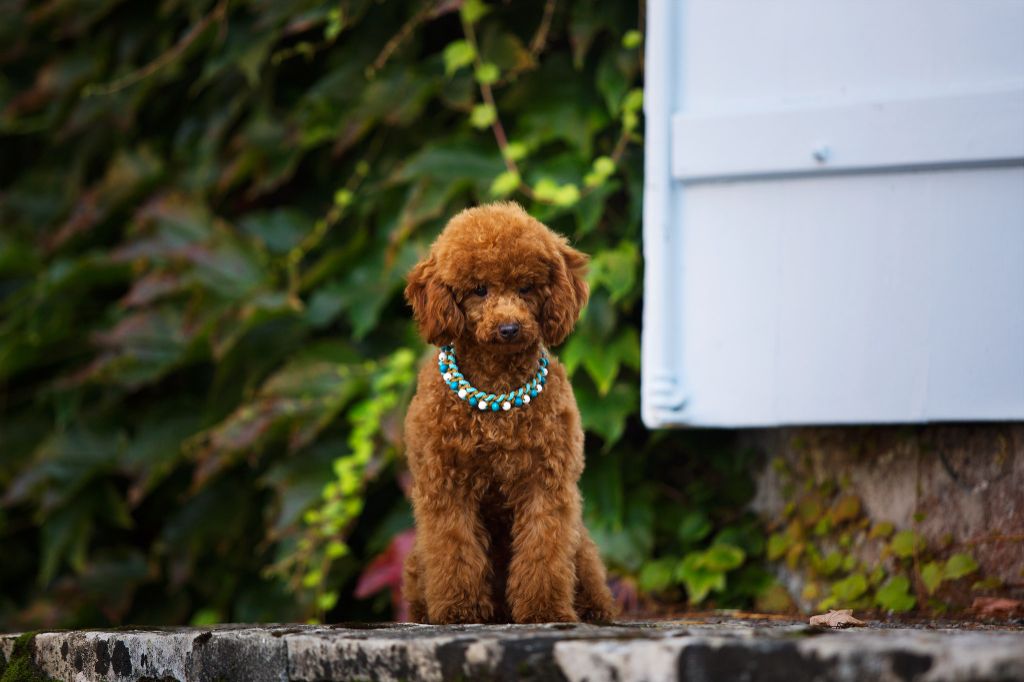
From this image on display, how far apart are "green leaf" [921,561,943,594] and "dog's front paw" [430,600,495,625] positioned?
4.92 ft

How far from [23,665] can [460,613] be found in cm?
99

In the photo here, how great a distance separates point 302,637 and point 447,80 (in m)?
2.54

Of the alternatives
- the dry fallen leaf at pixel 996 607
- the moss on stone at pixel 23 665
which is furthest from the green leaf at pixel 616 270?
the moss on stone at pixel 23 665

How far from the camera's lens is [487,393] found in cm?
222

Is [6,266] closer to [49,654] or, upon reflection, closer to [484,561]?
[49,654]

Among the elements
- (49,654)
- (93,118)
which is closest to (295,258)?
(93,118)

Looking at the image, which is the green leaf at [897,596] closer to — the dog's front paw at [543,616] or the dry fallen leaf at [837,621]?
the dry fallen leaf at [837,621]

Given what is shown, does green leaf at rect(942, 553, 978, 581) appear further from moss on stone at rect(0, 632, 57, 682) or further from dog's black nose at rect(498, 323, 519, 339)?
moss on stone at rect(0, 632, 57, 682)

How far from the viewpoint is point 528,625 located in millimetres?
2104

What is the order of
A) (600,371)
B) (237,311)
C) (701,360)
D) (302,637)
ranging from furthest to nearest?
(237,311)
(600,371)
(701,360)
(302,637)

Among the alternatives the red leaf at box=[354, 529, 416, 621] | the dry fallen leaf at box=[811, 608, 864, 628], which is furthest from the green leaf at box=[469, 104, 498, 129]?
the dry fallen leaf at box=[811, 608, 864, 628]

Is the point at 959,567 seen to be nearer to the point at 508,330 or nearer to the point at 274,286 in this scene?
the point at 508,330

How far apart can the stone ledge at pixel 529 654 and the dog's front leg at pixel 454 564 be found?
75mm

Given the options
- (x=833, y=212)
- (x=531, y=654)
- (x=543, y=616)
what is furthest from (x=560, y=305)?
(x=833, y=212)
